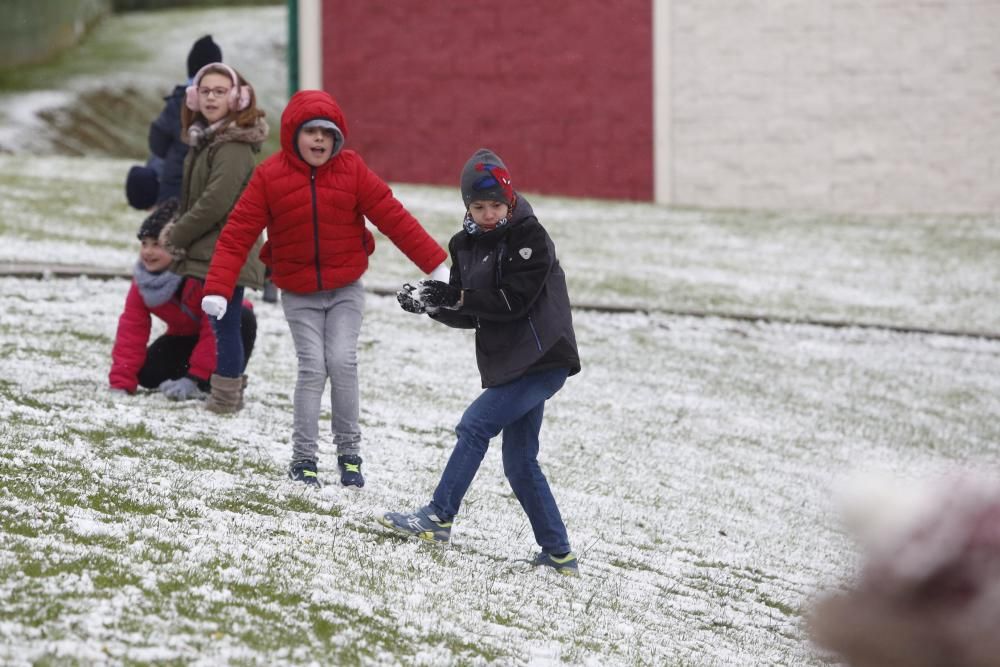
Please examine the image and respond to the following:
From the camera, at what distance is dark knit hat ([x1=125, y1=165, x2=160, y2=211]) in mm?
8383

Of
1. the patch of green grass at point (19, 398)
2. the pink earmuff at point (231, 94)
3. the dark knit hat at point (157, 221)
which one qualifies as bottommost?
the patch of green grass at point (19, 398)

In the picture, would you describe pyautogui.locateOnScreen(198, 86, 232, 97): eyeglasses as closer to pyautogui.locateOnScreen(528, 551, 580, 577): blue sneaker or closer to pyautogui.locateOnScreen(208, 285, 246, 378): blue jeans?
pyautogui.locateOnScreen(208, 285, 246, 378): blue jeans

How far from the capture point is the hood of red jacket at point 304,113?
613cm

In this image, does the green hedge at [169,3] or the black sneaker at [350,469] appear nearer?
the black sneaker at [350,469]

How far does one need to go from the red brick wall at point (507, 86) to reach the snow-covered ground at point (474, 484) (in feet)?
26.4

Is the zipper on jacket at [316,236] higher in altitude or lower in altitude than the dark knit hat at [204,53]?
lower

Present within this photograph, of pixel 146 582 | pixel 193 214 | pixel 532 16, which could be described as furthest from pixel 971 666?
pixel 532 16

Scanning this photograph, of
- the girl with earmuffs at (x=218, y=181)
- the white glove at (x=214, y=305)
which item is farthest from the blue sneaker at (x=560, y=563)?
the girl with earmuffs at (x=218, y=181)

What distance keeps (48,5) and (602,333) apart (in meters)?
22.6

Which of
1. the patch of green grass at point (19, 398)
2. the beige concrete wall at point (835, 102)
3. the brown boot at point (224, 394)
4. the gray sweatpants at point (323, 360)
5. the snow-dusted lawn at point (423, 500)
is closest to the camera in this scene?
the snow-dusted lawn at point (423, 500)

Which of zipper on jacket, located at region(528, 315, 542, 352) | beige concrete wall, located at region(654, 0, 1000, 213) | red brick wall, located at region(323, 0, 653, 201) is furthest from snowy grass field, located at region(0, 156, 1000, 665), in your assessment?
red brick wall, located at region(323, 0, 653, 201)

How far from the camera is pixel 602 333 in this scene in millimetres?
12250

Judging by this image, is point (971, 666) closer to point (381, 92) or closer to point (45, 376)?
point (45, 376)

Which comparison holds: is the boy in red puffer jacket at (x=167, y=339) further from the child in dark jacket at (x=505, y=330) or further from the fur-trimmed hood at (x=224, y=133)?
the child in dark jacket at (x=505, y=330)
